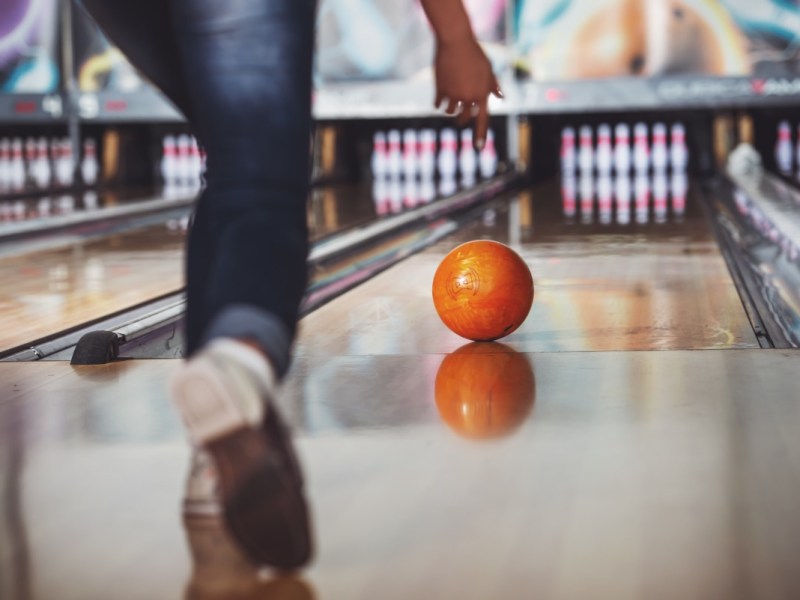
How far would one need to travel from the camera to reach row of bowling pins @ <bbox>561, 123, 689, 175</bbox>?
288 inches

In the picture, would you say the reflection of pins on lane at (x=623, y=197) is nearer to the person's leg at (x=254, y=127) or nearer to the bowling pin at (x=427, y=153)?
the bowling pin at (x=427, y=153)

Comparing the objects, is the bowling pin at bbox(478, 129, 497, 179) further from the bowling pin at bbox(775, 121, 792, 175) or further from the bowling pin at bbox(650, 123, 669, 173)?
the bowling pin at bbox(775, 121, 792, 175)

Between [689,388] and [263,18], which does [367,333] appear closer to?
[689,388]

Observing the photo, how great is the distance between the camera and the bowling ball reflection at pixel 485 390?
1.35 metres

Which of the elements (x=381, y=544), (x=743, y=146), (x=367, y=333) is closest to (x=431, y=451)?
(x=381, y=544)

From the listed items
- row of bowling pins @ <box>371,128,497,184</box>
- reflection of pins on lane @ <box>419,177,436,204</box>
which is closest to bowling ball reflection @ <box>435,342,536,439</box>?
reflection of pins on lane @ <box>419,177,436,204</box>

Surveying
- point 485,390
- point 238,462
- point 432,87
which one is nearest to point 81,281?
point 485,390

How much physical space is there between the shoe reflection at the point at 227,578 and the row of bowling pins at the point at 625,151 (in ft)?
21.1

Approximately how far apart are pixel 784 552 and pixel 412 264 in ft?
7.67

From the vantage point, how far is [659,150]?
7.41 meters

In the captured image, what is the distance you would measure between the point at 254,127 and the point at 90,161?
7.24 metres

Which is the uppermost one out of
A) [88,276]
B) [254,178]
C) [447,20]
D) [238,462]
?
[447,20]

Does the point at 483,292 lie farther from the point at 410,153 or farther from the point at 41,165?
the point at 41,165

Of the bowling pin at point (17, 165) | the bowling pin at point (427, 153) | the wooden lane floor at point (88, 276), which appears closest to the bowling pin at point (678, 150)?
the bowling pin at point (427, 153)
